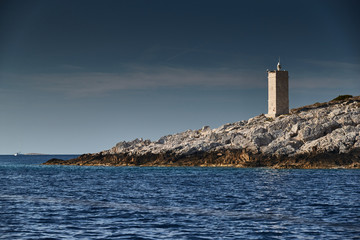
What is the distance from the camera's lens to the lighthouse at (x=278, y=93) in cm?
11319

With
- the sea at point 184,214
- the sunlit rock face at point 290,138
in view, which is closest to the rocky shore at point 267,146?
the sunlit rock face at point 290,138

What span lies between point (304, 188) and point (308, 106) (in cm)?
8504

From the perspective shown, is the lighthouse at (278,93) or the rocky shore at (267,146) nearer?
the rocky shore at (267,146)

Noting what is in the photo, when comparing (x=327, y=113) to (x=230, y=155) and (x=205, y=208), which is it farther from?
(x=205, y=208)

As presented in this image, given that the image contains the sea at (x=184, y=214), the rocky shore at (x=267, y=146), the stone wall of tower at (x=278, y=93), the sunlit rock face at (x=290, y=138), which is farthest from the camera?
the stone wall of tower at (x=278, y=93)

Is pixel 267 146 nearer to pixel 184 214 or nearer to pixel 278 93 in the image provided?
pixel 278 93

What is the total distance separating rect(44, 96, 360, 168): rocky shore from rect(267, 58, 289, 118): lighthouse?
13.5 feet

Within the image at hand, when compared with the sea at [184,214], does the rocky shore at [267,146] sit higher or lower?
higher

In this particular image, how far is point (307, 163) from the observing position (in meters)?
75.3

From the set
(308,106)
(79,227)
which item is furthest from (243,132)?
(79,227)

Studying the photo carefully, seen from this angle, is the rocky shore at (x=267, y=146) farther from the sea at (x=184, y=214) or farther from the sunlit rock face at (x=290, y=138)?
the sea at (x=184, y=214)

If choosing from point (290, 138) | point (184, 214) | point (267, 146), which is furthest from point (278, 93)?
point (184, 214)

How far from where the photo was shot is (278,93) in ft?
372

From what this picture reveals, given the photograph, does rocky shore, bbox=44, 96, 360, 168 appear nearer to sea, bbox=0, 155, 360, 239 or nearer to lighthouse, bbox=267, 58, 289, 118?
lighthouse, bbox=267, 58, 289, 118
